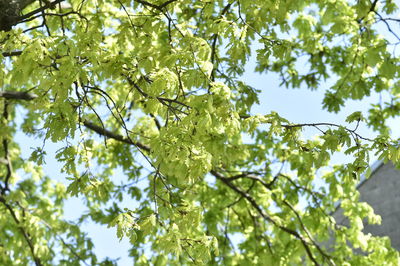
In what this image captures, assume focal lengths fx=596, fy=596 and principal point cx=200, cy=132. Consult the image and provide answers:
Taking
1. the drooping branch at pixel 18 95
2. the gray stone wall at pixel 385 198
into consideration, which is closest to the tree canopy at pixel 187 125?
the drooping branch at pixel 18 95

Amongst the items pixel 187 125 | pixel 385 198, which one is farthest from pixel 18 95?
pixel 385 198

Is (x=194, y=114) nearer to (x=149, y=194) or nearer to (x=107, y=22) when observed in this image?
(x=149, y=194)

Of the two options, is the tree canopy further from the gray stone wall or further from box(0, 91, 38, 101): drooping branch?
the gray stone wall

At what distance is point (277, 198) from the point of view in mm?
8430

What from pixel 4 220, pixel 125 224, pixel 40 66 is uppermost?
pixel 4 220

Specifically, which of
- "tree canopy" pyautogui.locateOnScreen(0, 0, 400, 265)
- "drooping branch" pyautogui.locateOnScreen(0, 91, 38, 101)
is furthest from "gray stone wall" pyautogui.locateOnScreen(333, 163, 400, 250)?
"drooping branch" pyautogui.locateOnScreen(0, 91, 38, 101)

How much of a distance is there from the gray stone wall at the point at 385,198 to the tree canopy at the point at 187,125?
11.1 ft

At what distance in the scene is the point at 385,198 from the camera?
40.4 feet

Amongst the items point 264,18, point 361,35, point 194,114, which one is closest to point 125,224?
point 194,114

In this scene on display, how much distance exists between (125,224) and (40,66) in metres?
1.17

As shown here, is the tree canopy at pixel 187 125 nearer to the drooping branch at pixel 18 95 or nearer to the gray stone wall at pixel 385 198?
the drooping branch at pixel 18 95

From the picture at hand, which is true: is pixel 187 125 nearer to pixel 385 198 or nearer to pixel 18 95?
pixel 18 95

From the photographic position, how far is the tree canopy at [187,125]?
156 inches

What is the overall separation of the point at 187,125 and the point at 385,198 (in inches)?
366
